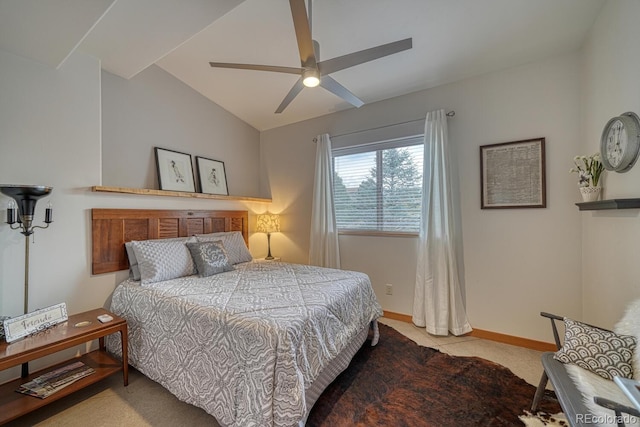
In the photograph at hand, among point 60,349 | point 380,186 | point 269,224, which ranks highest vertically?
point 380,186

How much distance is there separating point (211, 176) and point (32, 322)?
87.6 inches

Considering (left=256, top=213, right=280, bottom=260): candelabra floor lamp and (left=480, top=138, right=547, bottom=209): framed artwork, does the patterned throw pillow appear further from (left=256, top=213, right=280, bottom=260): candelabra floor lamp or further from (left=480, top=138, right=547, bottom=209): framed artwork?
(left=256, top=213, right=280, bottom=260): candelabra floor lamp

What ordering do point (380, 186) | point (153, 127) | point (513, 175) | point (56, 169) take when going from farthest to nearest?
point (380, 186) → point (153, 127) → point (513, 175) → point (56, 169)

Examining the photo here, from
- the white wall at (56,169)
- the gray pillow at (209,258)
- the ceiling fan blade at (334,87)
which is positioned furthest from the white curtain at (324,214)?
the white wall at (56,169)

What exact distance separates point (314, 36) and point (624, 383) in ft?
9.58

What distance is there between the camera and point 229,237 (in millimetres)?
3246

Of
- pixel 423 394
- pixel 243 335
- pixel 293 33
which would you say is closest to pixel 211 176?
pixel 293 33

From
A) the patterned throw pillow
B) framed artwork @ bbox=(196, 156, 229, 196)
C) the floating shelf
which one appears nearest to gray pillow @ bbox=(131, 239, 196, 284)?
framed artwork @ bbox=(196, 156, 229, 196)

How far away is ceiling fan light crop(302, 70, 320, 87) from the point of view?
1.79m

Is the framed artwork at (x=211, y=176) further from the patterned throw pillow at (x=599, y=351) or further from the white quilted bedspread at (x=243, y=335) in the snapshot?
the patterned throw pillow at (x=599, y=351)

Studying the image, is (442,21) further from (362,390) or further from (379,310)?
(362,390)

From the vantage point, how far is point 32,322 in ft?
5.74

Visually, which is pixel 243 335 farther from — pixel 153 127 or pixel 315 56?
pixel 153 127

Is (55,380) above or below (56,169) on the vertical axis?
below
